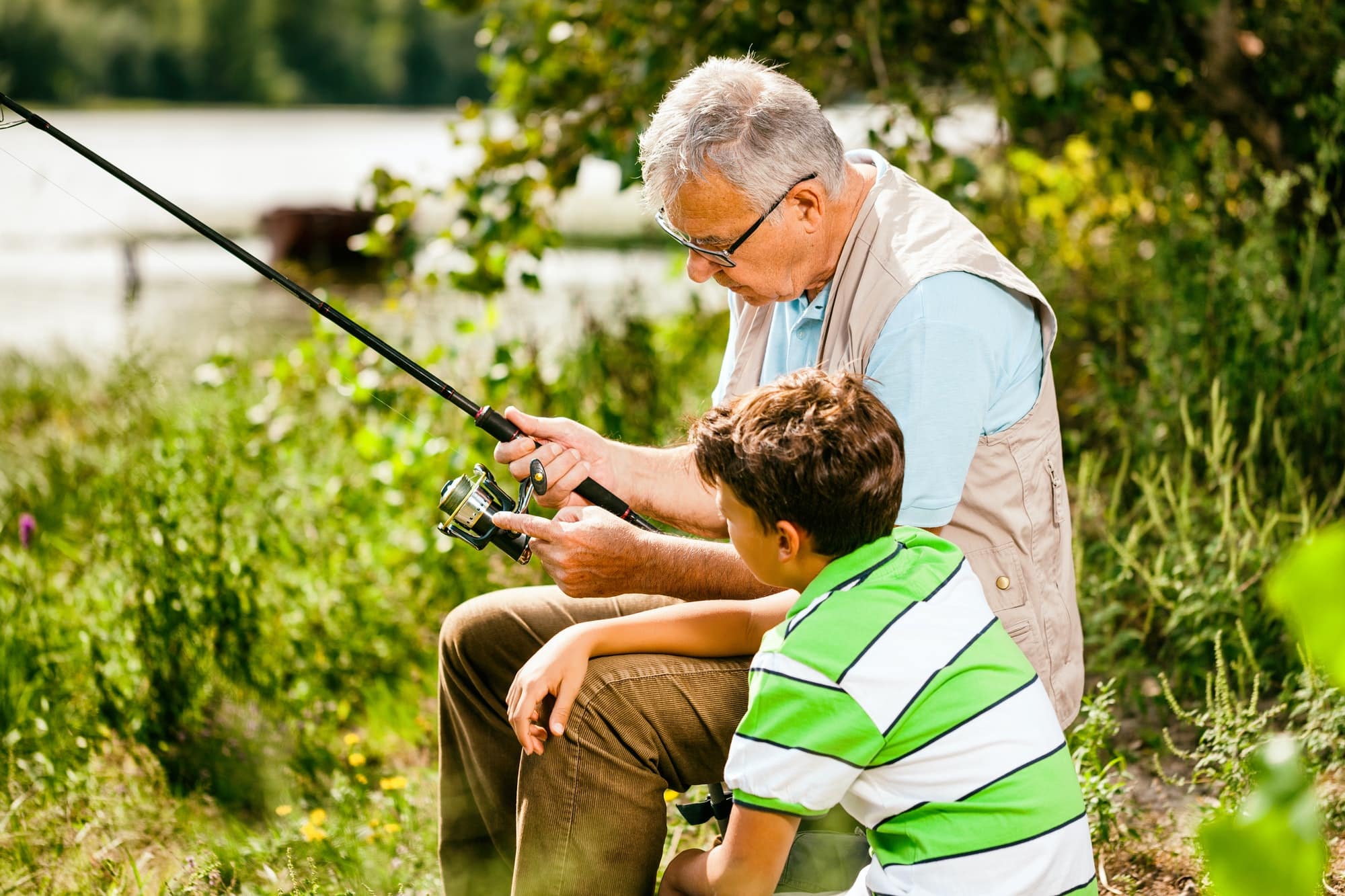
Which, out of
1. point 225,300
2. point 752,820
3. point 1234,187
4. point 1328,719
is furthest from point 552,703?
point 225,300

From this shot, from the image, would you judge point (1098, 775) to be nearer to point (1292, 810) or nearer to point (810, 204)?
point (810, 204)

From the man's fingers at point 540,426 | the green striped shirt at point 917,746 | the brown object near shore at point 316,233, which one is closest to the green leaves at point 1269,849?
the green striped shirt at point 917,746

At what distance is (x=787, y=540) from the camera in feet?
5.06

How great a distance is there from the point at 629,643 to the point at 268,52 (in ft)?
118

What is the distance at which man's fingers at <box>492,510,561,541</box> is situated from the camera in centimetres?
191

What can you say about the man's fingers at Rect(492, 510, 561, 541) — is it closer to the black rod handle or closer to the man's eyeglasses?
the black rod handle

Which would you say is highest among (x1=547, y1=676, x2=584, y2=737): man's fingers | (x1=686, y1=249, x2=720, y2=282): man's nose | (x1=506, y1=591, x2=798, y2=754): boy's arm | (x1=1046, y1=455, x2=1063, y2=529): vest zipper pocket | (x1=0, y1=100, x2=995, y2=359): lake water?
(x1=686, y1=249, x2=720, y2=282): man's nose

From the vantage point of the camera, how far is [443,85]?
34.2m

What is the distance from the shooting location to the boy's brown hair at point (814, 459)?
Result: 4.94ft

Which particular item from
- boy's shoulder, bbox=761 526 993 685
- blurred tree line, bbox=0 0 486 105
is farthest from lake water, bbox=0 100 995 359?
blurred tree line, bbox=0 0 486 105

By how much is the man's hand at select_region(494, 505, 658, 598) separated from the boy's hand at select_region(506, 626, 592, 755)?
0.46 ft

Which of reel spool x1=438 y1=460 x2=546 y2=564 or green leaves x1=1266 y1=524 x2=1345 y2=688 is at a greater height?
green leaves x1=1266 y1=524 x2=1345 y2=688

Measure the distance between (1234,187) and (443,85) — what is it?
32.5m

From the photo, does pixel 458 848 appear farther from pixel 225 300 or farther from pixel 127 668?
pixel 225 300
